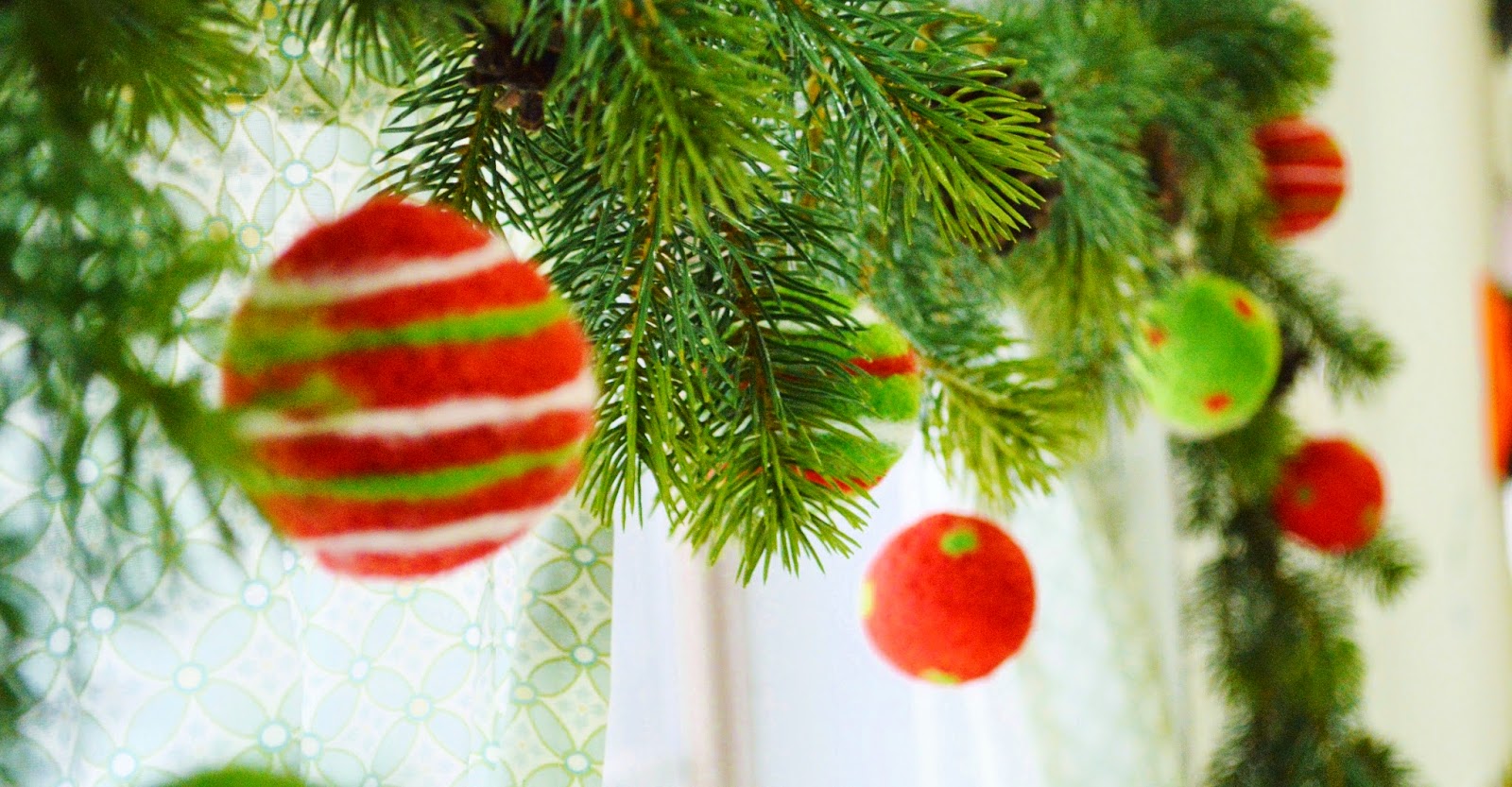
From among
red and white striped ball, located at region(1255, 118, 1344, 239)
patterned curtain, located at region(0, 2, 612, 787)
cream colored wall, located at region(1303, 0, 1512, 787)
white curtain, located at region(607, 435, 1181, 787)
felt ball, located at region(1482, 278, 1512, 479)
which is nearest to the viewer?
patterned curtain, located at region(0, 2, 612, 787)

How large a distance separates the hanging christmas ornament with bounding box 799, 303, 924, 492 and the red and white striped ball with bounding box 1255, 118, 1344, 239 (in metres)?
0.50

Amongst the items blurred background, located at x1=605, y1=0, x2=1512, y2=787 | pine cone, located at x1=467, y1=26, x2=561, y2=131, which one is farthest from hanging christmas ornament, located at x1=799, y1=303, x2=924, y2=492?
blurred background, located at x1=605, y1=0, x2=1512, y2=787

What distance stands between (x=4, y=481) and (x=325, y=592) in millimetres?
133

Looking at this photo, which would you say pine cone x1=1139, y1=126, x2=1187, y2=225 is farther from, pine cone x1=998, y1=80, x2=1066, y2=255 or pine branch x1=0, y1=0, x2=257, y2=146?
pine branch x1=0, y1=0, x2=257, y2=146

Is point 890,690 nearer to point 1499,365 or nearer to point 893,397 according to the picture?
point 893,397

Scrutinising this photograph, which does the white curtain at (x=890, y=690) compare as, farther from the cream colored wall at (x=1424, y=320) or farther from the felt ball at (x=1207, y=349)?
the cream colored wall at (x=1424, y=320)

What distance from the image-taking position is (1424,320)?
1.43m

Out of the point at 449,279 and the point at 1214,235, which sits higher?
the point at 1214,235

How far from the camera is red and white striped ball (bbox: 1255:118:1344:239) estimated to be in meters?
0.72

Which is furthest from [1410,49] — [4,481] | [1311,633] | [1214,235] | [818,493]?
[4,481]

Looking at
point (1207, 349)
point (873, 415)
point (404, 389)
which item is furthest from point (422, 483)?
point (1207, 349)

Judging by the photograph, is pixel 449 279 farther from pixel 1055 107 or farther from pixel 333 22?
pixel 1055 107

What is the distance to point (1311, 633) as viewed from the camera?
783mm

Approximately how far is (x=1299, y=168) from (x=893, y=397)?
53 centimetres
